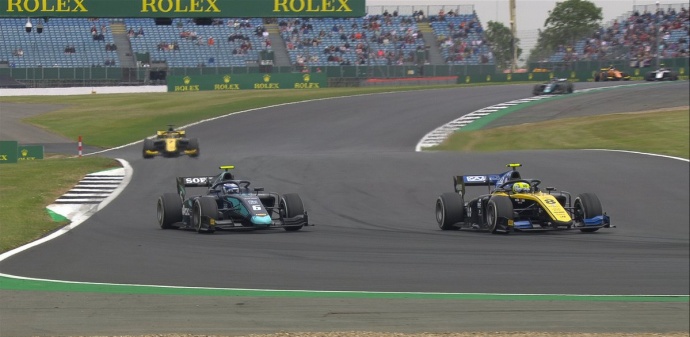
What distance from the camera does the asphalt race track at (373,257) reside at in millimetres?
7676

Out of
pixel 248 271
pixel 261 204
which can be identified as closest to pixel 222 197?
pixel 261 204

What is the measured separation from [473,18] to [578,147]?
10679 mm

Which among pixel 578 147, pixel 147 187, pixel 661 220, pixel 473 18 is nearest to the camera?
pixel 661 220

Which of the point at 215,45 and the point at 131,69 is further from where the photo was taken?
the point at 215,45

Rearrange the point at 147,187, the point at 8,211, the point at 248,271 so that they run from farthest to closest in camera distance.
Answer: the point at 147,187
the point at 8,211
the point at 248,271

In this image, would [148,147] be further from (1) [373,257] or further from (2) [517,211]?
(1) [373,257]

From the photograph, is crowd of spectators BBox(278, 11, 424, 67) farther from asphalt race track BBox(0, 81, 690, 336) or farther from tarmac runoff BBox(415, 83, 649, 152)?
asphalt race track BBox(0, 81, 690, 336)

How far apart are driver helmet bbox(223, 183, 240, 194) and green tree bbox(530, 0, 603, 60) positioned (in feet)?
108

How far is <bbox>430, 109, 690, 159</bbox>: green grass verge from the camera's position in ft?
76.9

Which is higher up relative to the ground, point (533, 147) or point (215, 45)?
point (215, 45)

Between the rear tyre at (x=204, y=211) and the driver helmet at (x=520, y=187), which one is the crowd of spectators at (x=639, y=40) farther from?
the rear tyre at (x=204, y=211)

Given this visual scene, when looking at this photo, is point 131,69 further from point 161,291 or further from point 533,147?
point 161,291

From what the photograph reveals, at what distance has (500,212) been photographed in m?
13.5

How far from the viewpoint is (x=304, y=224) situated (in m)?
14.4
